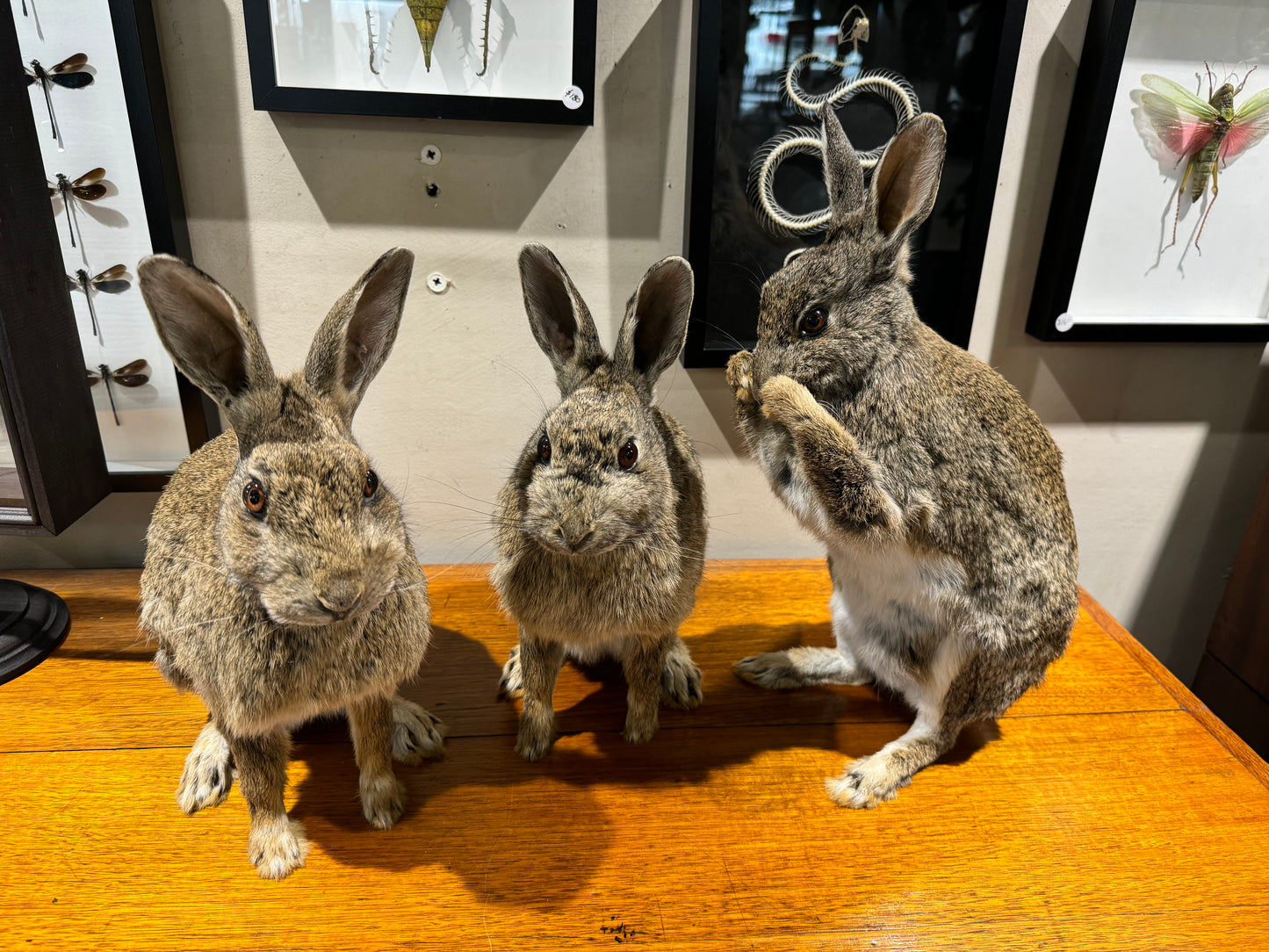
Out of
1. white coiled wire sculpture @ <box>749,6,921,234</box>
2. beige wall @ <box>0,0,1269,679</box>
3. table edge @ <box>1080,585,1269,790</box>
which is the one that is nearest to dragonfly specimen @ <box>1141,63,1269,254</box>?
beige wall @ <box>0,0,1269,679</box>

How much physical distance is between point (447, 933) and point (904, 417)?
68 cm

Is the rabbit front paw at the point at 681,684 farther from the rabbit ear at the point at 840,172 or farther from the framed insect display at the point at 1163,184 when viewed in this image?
the framed insect display at the point at 1163,184

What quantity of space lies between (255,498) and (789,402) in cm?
51

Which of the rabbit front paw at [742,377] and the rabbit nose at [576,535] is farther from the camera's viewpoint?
the rabbit front paw at [742,377]

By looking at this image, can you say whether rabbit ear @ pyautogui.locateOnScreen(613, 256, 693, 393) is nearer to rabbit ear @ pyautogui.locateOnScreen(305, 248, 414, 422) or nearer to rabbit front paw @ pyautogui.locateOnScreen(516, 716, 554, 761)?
rabbit ear @ pyautogui.locateOnScreen(305, 248, 414, 422)

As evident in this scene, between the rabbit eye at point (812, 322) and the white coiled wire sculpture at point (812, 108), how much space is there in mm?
306

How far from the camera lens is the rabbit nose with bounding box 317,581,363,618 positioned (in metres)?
0.63

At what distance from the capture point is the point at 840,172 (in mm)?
835

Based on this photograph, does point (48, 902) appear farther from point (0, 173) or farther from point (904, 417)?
point (904, 417)

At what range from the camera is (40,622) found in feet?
3.64

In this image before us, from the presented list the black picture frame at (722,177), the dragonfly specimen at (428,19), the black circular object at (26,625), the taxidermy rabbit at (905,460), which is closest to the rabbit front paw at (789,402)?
the taxidermy rabbit at (905,460)

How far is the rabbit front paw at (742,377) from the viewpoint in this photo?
35.2 inches

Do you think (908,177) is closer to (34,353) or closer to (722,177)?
(722,177)

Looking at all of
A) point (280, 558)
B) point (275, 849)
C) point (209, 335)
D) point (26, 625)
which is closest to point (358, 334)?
point (209, 335)
